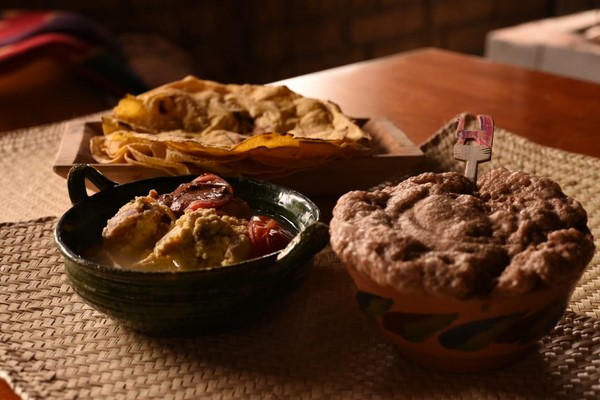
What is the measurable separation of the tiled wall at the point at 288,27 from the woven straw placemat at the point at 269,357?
2262 millimetres

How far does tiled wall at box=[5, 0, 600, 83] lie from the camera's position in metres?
3.26

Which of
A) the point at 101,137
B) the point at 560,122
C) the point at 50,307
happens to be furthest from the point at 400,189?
→ the point at 560,122

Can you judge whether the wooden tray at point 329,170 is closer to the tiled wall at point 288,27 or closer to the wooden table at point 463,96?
the wooden table at point 463,96

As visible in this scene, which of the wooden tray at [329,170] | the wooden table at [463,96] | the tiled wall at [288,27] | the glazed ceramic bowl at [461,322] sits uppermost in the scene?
the glazed ceramic bowl at [461,322]

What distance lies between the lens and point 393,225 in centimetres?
75

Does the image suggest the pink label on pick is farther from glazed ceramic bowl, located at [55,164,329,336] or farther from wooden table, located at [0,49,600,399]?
wooden table, located at [0,49,600,399]

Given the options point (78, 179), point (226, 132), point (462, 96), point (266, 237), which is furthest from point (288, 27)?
point (266, 237)

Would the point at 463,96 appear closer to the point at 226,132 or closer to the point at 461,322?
the point at 226,132

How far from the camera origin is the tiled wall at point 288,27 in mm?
3260

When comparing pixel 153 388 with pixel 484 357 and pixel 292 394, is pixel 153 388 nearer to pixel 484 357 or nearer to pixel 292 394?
pixel 292 394

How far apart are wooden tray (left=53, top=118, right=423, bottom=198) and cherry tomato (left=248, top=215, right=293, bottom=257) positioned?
0.88 ft

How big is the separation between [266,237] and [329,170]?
32cm

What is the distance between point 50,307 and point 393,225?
0.43m

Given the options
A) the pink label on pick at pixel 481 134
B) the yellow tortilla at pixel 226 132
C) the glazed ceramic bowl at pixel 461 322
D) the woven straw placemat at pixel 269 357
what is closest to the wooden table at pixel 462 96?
the yellow tortilla at pixel 226 132
